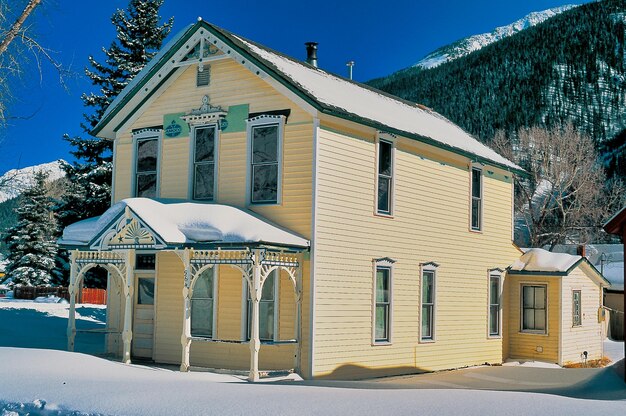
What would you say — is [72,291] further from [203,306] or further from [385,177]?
[385,177]

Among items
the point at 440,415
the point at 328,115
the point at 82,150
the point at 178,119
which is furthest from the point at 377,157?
the point at 82,150

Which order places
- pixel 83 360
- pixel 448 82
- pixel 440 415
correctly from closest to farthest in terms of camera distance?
pixel 440 415
pixel 83 360
pixel 448 82

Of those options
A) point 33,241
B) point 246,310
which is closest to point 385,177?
point 246,310

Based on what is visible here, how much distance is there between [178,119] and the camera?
801 inches

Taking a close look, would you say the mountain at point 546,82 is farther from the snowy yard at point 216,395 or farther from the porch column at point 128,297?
the snowy yard at point 216,395

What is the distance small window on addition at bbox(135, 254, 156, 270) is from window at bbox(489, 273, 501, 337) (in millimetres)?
10517

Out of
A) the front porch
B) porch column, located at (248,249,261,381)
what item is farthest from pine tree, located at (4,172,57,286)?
porch column, located at (248,249,261,381)

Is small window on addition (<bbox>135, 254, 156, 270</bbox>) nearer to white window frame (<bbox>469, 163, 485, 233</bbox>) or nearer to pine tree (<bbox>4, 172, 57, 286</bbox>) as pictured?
white window frame (<bbox>469, 163, 485, 233</bbox>)

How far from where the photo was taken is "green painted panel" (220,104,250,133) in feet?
62.5

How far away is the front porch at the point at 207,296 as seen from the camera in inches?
658

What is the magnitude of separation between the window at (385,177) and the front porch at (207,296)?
10.7 feet

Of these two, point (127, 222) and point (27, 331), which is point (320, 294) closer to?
point (127, 222)

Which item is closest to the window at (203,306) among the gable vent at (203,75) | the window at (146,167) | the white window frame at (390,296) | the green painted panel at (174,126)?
the window at (146,167)

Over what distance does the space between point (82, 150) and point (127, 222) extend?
2220cm
